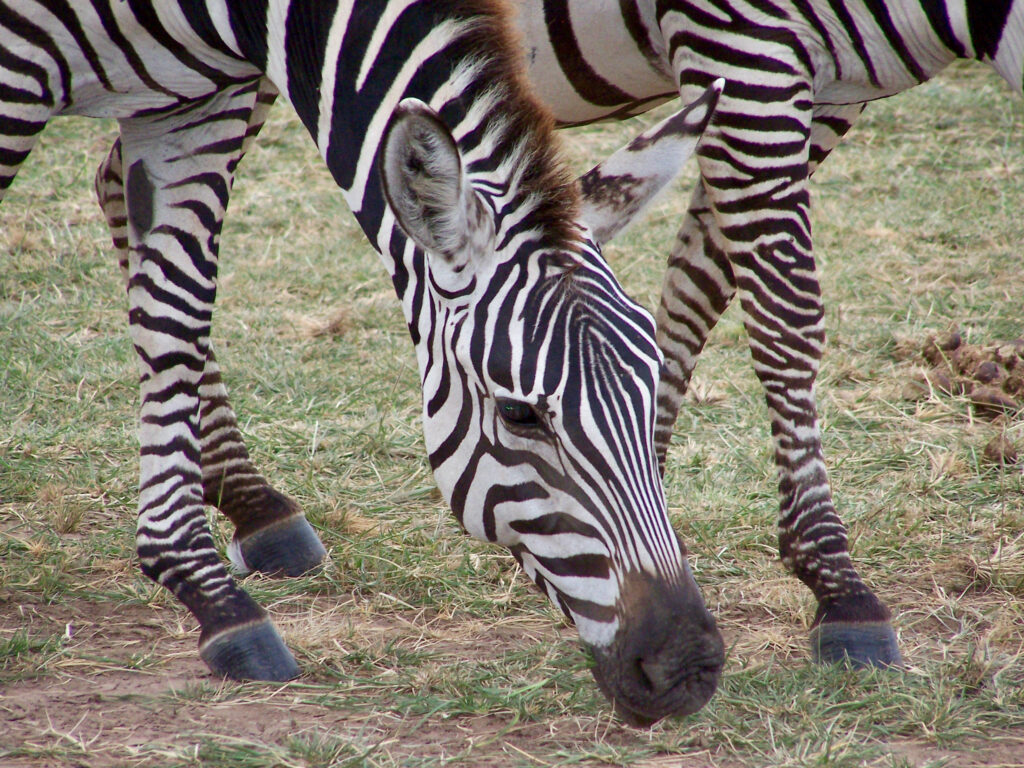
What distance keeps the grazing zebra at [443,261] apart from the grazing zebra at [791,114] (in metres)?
0.69

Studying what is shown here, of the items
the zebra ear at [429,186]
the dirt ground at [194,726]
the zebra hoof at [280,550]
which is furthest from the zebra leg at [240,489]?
the zebra ear at [429,186]

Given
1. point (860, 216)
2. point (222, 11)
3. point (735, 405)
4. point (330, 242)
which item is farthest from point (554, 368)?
point (860, 216)

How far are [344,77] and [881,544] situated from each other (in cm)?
270

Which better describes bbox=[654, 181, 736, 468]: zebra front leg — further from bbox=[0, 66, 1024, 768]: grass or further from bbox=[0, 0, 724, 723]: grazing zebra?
bbox=[0, 0, 724, 723]: grazing zebra

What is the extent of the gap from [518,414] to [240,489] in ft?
6.53

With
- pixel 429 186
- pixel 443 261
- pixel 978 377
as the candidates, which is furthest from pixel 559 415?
pixel 978 377

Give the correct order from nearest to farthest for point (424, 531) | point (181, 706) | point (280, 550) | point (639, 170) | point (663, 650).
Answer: point (663, 650), point (639, 170), point (181, 706), point (280, 550), point (424, 531)

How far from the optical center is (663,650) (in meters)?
2.54

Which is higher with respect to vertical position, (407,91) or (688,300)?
(407,91)

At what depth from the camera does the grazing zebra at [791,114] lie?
3.50 m

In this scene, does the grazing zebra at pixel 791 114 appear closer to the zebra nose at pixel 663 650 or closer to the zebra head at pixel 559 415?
the zebra head at pixel 559 415

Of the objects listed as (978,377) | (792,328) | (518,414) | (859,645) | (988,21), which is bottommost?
(978,377)

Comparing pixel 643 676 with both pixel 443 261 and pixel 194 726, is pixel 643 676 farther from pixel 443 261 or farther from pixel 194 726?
pixel 194 726

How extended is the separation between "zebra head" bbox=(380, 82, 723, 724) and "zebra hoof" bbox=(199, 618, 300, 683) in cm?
103
